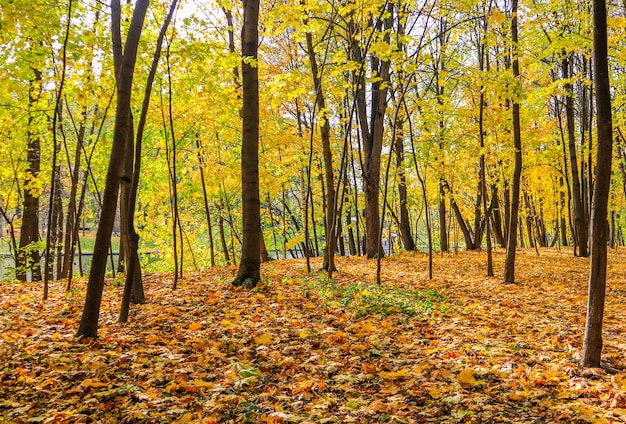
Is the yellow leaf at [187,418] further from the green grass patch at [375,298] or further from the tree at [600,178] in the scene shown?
the tree at [600,178]

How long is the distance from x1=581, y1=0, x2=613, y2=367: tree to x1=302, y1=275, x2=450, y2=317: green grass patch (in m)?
2.82

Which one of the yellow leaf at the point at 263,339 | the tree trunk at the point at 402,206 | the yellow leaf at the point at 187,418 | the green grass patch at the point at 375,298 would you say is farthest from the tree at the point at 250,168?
the tree trunk at the point at 402,206

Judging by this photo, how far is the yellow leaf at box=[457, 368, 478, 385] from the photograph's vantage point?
3.87 meters

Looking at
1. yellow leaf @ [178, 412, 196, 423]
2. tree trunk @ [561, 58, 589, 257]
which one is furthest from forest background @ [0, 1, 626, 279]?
yellow leaf @ [178, 412, 196, 423]

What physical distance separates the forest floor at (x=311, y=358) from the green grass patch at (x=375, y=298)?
0.04 m

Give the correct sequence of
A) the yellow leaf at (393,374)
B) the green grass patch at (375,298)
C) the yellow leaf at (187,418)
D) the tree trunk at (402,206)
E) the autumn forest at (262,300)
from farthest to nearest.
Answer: the tree trunk at (402,206), the green grass patch at (375,298), the yellow leaf at (393,374), the autumn forest at (262,300), the yellow leaf at (187,418)

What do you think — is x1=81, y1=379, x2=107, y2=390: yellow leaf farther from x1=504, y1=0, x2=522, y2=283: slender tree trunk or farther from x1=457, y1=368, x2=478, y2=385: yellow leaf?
x1=504, y1=0, x2=522, y2=283: slender tree trunk

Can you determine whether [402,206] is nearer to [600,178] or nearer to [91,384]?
[600,178]

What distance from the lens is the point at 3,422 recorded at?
2.88 m

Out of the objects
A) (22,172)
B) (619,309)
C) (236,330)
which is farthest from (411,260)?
(22,172)

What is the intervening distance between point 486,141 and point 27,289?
1350 centimetres

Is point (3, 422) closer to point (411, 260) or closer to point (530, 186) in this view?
point (411, 260)

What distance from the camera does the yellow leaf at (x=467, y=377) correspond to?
3874 millimetres

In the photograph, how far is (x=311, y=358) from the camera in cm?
457
